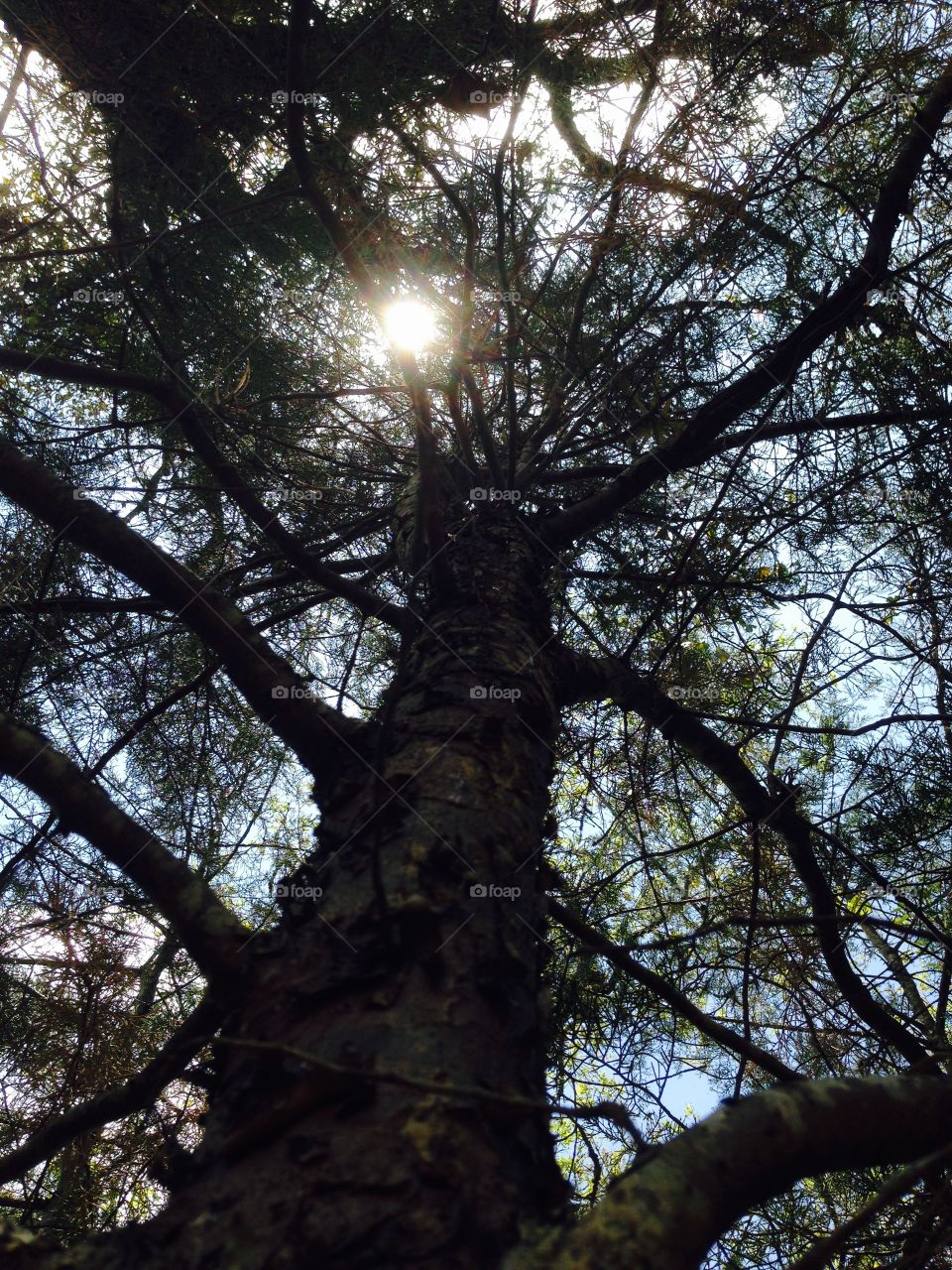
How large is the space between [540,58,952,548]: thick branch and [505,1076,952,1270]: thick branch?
183cm

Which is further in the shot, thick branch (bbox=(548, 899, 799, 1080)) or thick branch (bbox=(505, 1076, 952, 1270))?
thick branch (bbox=(548, 899, 799, 1080))

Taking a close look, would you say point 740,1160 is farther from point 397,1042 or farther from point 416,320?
point 416,320

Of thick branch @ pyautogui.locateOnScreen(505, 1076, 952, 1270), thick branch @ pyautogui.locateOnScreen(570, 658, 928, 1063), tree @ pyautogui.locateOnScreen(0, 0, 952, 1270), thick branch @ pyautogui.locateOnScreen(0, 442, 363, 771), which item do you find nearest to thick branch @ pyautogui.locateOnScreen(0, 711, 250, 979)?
tree @ pyautogui.locateOnScreen(0, 0, 952, 1270)

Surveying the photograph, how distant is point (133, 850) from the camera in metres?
1.12

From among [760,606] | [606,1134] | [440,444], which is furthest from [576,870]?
[440,444]

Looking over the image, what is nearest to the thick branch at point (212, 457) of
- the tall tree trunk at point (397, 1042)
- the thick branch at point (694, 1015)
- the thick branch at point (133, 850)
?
the tall tree trunk at point (397, 1042)

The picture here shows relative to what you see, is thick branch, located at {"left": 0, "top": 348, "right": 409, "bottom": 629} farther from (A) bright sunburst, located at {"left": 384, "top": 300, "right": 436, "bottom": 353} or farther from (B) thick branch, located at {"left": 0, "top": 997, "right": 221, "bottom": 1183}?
(B) thick branch, located at {"left": 0, "top": 997, "right": 221, "bottom": 1183}

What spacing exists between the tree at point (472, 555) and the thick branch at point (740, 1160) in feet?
0.92

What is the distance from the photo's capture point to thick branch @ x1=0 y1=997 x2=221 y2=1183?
1057mm

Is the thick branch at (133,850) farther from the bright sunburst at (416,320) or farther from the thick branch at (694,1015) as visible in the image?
the bright sunburst at (416,320)

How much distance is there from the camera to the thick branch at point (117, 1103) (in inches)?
41.6

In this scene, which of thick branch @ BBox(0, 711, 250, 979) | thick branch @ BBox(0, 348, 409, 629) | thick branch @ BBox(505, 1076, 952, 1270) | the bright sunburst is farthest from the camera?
the bright sunburst

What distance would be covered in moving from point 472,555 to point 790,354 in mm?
996

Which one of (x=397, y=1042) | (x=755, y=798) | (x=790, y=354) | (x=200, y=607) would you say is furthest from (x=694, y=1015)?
(x=790, y=354)
